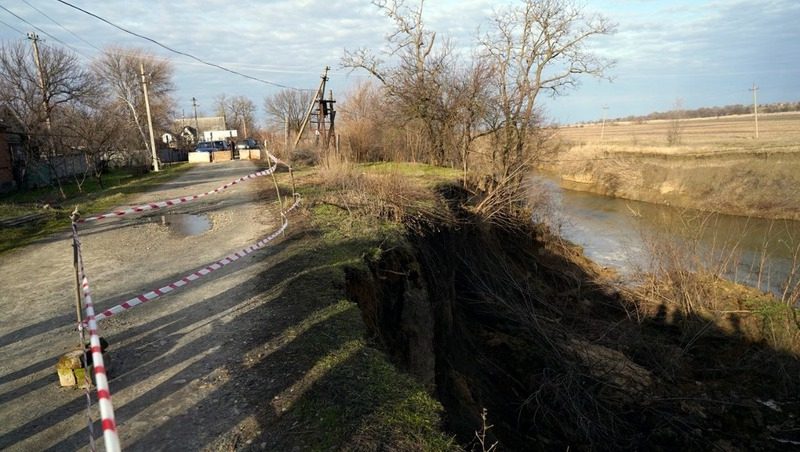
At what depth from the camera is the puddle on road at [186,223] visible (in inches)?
404

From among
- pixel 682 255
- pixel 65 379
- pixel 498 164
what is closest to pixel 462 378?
pixel 65 379

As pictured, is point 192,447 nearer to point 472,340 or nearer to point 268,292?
point 268,292

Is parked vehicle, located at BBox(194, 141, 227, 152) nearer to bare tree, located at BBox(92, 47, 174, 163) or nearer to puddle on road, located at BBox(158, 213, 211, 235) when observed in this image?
bare tree, located at BBox(92, 47, 174, 163)

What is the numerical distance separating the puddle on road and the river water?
11.1 m

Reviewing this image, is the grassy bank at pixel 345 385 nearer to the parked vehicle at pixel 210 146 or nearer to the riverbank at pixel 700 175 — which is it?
the riverbank at pixel 700 175

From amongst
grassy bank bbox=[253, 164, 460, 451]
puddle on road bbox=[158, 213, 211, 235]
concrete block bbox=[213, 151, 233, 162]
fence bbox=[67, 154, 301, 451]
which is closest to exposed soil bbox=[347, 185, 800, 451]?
grassy bank bbox=[253, 164, 460, 451]

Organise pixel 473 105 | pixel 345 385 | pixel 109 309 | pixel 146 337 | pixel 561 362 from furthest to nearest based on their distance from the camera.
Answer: pixel 473 105 → pixel 561 362 → pixel 109 309 → pixel 146 337 → pixel 345 385

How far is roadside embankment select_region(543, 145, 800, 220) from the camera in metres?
26.3

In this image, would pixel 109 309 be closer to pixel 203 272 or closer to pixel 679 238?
pixel 203 272

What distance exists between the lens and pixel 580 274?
14.9 m

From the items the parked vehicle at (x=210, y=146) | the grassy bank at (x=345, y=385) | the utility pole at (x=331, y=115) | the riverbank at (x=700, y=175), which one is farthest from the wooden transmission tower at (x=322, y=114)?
the parked vehicle at (x=210, y=146)

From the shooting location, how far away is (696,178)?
30906mm

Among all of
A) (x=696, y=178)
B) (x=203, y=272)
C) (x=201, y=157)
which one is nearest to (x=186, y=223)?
(x=203, y=272)

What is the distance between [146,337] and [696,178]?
34867 millimetres
